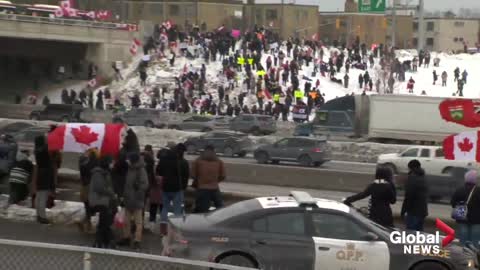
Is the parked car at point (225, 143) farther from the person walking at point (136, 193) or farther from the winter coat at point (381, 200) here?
the winter coat at point (381, 200)

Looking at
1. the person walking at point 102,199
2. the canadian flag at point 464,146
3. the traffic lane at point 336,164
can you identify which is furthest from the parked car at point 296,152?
the person walking at point 102,199

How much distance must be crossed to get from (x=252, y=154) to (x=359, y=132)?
9.22 metres

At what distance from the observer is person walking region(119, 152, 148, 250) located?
1291cm

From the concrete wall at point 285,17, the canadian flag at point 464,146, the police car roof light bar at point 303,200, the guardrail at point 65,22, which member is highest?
the concrete wall at point 285,17

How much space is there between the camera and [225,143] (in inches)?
1337

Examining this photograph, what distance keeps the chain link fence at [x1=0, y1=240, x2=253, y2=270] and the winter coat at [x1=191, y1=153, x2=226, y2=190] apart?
671 centimetres

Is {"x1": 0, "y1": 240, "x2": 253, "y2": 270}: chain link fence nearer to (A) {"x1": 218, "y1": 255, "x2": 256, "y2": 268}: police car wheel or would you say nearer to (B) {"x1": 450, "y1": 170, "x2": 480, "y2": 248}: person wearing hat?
(A) {"x1": 218, "y1": 255, "x2": 256, "y2": 268}: police car wheel

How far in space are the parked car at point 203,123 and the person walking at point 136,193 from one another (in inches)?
1109

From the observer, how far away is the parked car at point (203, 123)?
41.7 meters

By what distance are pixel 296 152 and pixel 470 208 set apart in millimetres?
19951

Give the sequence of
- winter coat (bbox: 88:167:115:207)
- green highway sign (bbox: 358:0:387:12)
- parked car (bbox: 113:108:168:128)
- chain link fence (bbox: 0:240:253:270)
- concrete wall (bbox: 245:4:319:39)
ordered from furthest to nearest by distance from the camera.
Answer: concrete wall (bbox: 245:4:319:39) → green highway sign (bbox: 358:0:387:12) → parked car (bbox: 113:108:168:128) → winter coat (bbox: 88:167:115:207) → chain link fence (bbox: 0:240:253:270)

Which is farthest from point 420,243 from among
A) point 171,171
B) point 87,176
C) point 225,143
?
point 225,143

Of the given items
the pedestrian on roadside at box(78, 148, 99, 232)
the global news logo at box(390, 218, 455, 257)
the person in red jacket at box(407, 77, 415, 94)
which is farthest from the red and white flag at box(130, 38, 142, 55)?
the global news logo at box(390, 218, 455, 257)

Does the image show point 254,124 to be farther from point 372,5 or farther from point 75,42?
point 75,42
